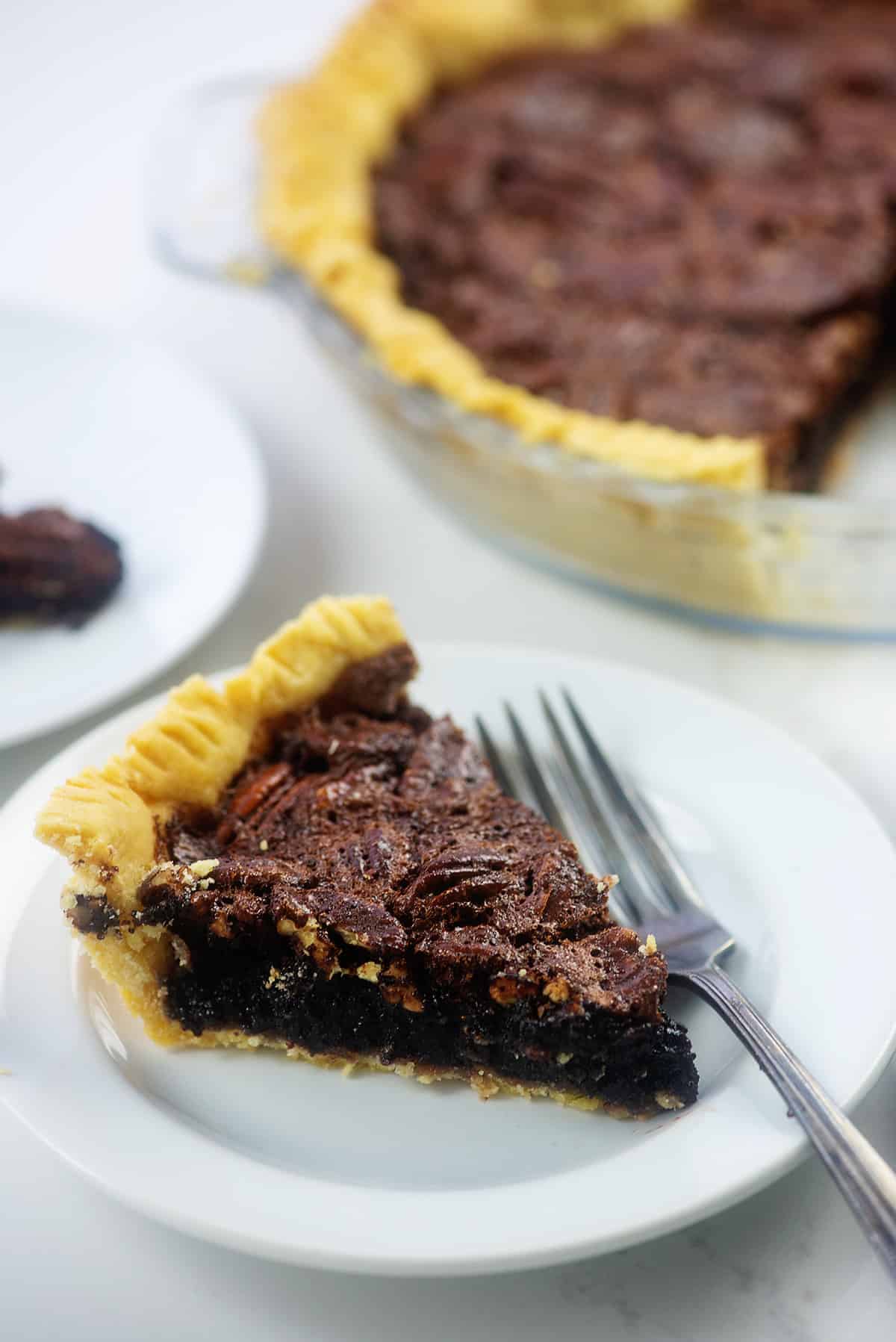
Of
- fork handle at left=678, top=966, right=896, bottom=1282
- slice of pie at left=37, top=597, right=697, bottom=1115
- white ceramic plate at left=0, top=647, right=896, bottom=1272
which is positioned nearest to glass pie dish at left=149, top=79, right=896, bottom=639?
white ceramic plate at left=0, top=647, right=896, bottom=1272

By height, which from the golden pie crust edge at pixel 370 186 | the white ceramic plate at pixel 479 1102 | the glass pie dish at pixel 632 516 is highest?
the golden pie crust edge at pixel 370 186

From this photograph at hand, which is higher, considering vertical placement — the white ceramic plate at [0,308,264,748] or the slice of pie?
the white ceramic plate at [0,308,264,748]

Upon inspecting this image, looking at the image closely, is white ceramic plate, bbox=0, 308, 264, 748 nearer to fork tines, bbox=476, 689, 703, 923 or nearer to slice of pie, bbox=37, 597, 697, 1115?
slice of pie, bbox=37, 597, 697, 1115

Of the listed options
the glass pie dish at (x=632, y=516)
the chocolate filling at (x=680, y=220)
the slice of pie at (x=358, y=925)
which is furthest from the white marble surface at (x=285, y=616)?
the chocolate filling at (x=680, y=220)

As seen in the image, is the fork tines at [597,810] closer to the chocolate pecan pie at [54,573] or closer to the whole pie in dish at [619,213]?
the whole pie in dish at [619,213]

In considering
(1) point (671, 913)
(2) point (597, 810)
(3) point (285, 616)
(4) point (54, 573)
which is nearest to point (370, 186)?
(3) point (285, 616)

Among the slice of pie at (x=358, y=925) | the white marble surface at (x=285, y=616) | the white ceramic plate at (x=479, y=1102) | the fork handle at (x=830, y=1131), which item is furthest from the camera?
the slice of pie at (x=358, y=925)

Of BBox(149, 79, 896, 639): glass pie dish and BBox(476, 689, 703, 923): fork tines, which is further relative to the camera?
BBox(149, 79, 896, 639): glass pie dish
